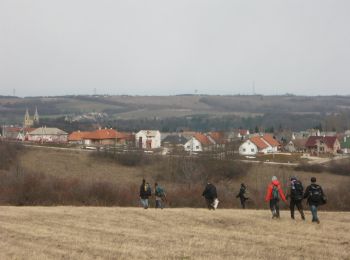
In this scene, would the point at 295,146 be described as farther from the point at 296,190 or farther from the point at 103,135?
the point at 296,190

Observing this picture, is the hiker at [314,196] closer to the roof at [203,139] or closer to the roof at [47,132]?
the roof at [203,139]

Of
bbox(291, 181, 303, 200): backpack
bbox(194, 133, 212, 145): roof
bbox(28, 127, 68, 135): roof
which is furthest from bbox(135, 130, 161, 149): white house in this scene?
bbox(291, 181, 303, 200): backpack

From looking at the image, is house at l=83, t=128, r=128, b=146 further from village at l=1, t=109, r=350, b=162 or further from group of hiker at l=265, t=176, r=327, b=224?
group of hiker at l=265, t=176, r=327, b=224

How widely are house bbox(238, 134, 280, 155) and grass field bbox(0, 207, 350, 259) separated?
251ft

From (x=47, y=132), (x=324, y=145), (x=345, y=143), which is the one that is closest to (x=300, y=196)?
(x=324, y=145)

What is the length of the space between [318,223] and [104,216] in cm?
695

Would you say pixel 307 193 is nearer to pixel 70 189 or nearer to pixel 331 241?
pixel 331 241

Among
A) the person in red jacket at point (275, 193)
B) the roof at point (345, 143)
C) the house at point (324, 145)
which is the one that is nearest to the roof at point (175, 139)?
the house at point (324, 145)

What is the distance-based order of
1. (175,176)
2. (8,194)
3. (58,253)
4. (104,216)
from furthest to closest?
(175,176)
(8,194)
(104,216)
(58,253)

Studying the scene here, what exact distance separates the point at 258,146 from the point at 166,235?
280ft

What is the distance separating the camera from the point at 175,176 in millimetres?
64625

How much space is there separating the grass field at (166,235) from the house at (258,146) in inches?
3011

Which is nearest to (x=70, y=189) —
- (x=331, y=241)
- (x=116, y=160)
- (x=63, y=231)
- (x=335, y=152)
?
(x=63, y=231)

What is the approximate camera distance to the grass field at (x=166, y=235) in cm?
1520
